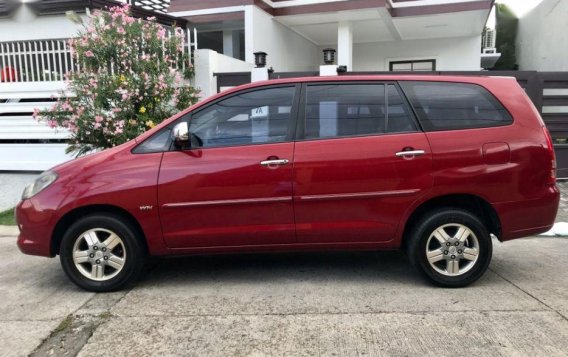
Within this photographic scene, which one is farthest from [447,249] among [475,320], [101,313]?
[101,313]

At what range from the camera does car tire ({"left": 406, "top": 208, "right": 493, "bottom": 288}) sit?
414 centimetres

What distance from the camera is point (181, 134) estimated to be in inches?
159

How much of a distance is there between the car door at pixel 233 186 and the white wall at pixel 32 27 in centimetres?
700

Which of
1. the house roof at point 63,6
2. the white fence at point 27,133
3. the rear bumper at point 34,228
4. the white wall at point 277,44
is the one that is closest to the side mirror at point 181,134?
the rear bumper at point 34,228

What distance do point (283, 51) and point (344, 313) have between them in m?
10.5

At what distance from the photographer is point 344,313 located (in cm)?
372

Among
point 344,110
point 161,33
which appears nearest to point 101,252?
point 344,110

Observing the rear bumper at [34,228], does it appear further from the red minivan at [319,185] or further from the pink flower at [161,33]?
the pink flower at [161,33]

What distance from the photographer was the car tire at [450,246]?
13.6ft

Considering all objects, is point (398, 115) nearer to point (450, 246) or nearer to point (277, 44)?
point (450, 246)

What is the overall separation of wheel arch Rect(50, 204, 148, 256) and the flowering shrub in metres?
2.68

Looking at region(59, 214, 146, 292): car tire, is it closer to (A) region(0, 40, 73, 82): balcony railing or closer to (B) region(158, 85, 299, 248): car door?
(B) region(158, 85, 299, 248): car door

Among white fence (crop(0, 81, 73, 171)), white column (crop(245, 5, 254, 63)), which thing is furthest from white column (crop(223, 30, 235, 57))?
white fence (crop(0, 81, 73, 171))

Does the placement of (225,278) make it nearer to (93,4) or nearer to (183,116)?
(183,116)
